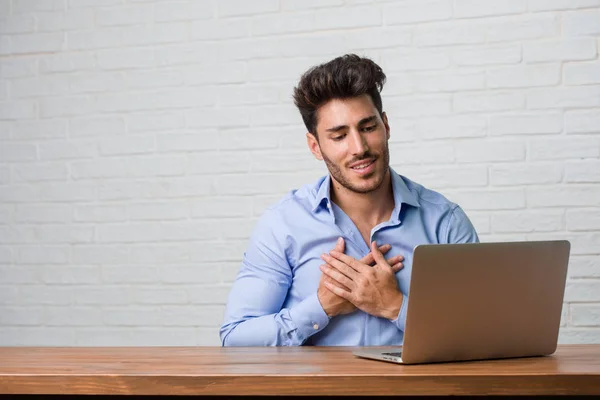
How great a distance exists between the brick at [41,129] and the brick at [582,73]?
6.46ft

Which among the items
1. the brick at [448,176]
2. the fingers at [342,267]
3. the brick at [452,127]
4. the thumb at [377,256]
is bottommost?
the fingers at [342,267]

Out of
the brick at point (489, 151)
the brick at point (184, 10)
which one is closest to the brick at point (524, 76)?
the brick at point (489, 151)

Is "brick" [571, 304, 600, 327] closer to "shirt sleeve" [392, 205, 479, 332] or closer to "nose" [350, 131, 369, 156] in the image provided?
"shirt sleeve" [392, 205, 479, 332]

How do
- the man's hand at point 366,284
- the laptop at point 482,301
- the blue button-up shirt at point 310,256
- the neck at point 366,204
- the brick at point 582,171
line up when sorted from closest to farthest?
the laptop at point 482,301 → the man's hand at point 366,284 → the blue button-up shirt at point 310,256 → the neck at point 366,204 → the brick at point 582,171

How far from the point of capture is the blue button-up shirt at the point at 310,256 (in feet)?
7.34

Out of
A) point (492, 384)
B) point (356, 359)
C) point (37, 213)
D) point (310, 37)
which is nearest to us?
point (492, 384)

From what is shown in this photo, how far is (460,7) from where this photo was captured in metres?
3.15

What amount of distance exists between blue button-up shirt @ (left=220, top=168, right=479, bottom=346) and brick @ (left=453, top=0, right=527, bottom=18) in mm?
911

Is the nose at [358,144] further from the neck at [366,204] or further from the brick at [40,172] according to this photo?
the brick at [40,172]

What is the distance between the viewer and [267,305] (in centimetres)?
234

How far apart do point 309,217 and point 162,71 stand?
4.27 feet

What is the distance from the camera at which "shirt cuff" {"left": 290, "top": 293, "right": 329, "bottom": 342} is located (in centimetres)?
219

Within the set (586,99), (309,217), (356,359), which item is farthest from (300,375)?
(586,99)

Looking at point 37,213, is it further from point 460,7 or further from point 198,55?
point 460,7
